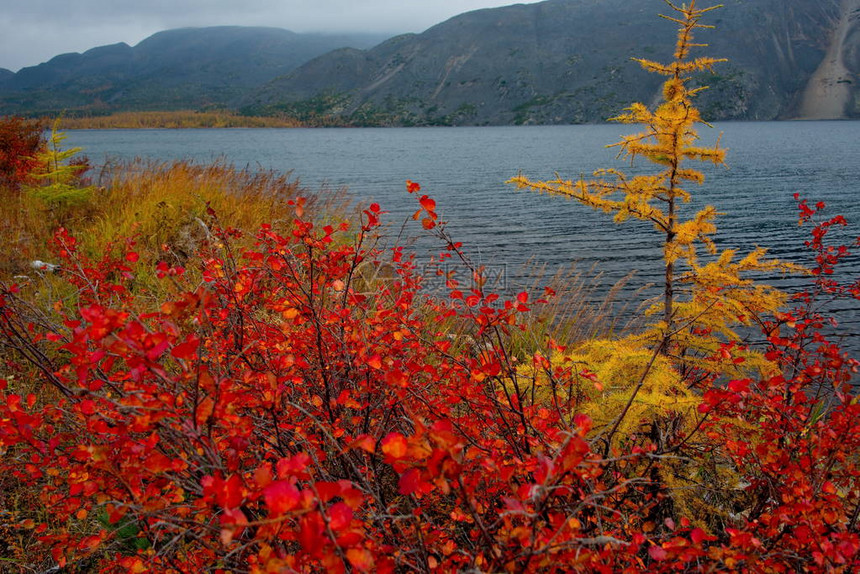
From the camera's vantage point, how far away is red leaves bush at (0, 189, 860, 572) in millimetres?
1218

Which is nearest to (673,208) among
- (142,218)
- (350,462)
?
(350,462)

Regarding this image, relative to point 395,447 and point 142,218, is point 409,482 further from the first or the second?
point 142,218

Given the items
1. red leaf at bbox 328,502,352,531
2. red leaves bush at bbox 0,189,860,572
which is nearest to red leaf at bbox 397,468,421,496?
red leaves bush at bbox 0,189,860,572

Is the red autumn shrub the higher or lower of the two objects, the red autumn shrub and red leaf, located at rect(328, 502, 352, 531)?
the higher

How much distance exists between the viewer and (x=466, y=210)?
23.5m

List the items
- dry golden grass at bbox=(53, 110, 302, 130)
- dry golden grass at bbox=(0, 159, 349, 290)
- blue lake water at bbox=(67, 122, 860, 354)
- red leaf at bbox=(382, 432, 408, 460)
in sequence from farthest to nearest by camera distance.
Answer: dry golden grass at bbox=(53, 110, 302, 130) < blue lake water at bbox=(67, 122, 860, 354) < dry golden grass at bbox=(0, 159, 349, 290) < red leaf at bbox=(382, 432, 408, 460)

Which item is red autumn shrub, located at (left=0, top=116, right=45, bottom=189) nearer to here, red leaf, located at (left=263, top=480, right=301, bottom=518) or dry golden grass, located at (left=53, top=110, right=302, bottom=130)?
red leaf, located at (left=263, top=480, right=301, bottom=518)

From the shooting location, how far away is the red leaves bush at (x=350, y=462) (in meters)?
1.22

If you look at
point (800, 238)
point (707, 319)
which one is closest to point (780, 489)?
point (707, 319)

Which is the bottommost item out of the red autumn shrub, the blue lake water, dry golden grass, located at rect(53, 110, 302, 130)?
the blue lake water

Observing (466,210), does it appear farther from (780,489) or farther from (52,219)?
(780,489)

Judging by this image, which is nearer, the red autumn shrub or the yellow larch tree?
the yellow larch tree

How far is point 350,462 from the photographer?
143 cm

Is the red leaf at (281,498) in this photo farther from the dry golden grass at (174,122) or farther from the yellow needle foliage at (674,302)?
the dry golden grass at (174,122)
